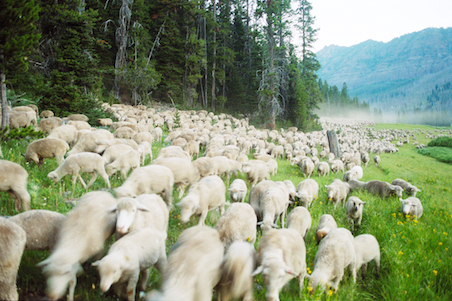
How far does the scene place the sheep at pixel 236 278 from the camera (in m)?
3.19

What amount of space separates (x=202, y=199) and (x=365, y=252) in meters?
3.29

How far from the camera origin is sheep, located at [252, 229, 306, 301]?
10.7ft

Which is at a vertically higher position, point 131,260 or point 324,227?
point 131,260

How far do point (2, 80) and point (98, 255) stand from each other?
6.41m

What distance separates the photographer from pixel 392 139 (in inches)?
1441

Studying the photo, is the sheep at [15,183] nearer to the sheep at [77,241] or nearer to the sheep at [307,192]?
the sheep at [77,241]

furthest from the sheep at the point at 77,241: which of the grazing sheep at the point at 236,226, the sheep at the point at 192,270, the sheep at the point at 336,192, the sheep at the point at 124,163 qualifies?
the sheep at the point at 336,192

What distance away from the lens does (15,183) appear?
448 centimetres

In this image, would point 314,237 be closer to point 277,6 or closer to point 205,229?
point 205,229

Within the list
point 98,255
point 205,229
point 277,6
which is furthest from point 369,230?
point 277,6

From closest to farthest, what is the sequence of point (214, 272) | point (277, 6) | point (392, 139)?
point (214, 272)
point (277, 6)
point (392, 139)

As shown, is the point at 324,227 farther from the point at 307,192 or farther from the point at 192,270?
the point at 192,270

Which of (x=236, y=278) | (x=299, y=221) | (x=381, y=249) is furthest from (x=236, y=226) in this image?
(x=381, y=249)

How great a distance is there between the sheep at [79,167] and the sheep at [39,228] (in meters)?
2.76
